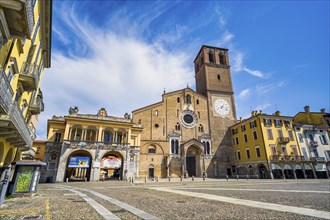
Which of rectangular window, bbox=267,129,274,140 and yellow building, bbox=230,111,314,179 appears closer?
yellow building, bbox=230,111,314,179

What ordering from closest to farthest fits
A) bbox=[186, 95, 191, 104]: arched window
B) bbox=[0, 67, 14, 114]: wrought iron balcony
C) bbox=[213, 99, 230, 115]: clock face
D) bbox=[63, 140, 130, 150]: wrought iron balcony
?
bbox=[0, 67, 14, 114]: wrought iron balcony → bbox=[63, 140, 130, 150]: wrought iron balcony → bbox=[186, 95, 191, 104]: arched window → bbox=[213, 99, 230, 115]: clock face

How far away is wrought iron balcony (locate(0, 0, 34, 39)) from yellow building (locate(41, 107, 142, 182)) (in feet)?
68.0

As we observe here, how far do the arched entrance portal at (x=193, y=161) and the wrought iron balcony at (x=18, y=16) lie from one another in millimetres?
30853

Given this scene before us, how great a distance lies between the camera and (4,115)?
A: 7434 millimetres

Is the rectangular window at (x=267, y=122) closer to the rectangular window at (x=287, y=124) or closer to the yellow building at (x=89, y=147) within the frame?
the rectangular window at (x=287, y=124)

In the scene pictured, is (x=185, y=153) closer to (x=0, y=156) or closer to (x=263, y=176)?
(x=263, y=176)

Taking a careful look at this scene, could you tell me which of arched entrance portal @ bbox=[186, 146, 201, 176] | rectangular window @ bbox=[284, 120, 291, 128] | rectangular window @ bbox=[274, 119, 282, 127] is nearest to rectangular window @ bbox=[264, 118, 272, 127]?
rectangular window @ bbox=[274, 119, 282, 127]

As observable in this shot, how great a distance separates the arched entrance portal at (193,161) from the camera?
32.8 meters

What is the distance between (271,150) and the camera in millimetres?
28234

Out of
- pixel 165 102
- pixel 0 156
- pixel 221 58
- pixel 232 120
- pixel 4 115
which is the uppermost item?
pixel 221 58

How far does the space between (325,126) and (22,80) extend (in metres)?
45.2

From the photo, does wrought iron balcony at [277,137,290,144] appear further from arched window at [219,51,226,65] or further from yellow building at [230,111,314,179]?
arched window at [219,51,226,65]

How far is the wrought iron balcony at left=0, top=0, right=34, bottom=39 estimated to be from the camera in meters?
5.72

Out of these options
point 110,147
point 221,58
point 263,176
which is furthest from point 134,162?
point 221,58
